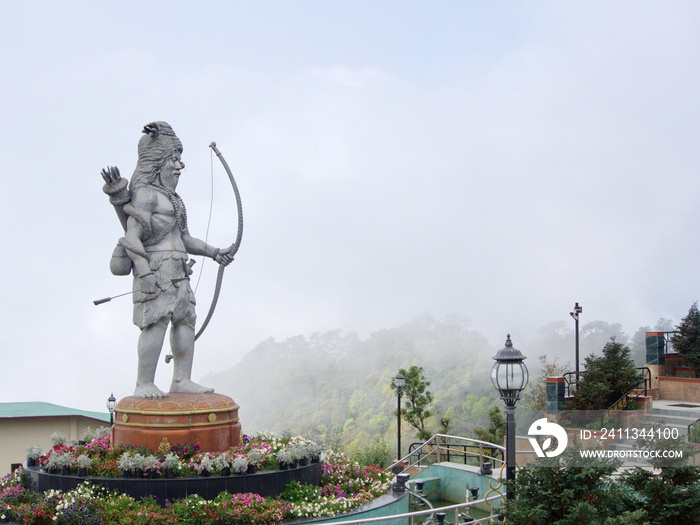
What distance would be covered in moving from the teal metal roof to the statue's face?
9.50 meters

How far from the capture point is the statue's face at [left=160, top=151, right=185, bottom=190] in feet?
38.3

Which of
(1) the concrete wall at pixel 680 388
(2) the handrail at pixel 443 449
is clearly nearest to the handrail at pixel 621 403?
(1) the concrete wall at pixel 680 388

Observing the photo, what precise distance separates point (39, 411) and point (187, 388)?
362 inches

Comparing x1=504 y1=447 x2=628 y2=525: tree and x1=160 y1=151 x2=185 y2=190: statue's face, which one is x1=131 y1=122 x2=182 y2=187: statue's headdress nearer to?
x1=160 y1=151 x2=185 y2=190: statue's face

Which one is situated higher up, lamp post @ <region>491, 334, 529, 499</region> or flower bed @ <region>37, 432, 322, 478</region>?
lamp post @ <region>491, 334, 529, 499</region>

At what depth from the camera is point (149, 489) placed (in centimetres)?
964

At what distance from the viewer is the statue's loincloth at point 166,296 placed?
1109 cm

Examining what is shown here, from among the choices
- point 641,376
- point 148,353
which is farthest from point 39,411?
point 641,376

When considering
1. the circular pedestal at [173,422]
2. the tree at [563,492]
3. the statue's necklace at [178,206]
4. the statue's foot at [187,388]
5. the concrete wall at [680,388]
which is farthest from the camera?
the concrete wall at [680,388]

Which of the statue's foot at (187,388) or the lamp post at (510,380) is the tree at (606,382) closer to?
the statue's foot at (187,388)

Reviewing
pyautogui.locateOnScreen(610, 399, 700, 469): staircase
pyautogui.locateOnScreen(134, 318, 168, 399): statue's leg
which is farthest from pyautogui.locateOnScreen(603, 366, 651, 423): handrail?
pyautogui.locateOnScreen(134, 318, 168, 399): statue's leg

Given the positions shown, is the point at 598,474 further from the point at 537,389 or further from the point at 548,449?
the point at 537,389

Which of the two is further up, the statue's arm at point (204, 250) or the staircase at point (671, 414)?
the statue's arm at point (204, 250)

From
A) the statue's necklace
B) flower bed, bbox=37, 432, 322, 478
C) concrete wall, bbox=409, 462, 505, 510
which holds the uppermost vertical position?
the statue's necklace
